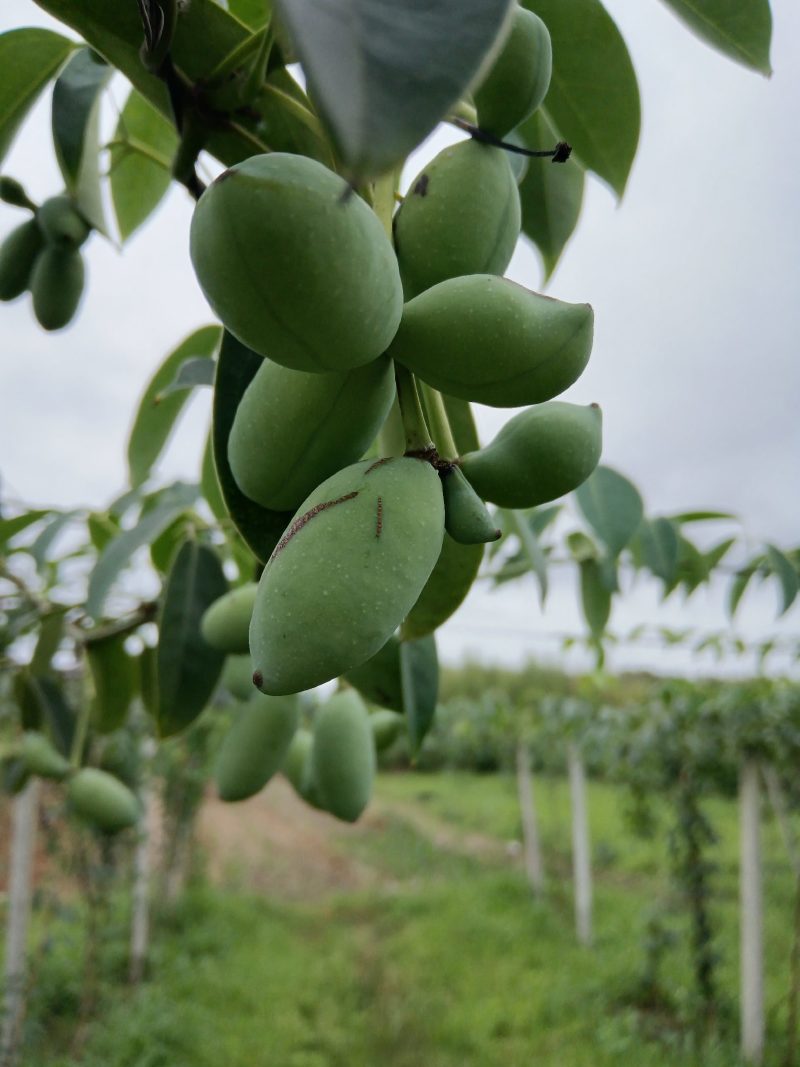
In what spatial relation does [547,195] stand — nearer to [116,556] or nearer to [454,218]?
[454,218]

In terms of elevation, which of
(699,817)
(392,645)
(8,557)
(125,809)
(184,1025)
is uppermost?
(392,645)

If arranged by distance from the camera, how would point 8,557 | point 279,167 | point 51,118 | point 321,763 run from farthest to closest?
point 8,557, point 321,763, point 51,118, point 279,167

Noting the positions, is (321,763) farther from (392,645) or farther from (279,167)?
(279,167)

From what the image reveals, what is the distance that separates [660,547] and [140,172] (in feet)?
2.62

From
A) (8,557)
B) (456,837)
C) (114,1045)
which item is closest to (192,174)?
(8,557)

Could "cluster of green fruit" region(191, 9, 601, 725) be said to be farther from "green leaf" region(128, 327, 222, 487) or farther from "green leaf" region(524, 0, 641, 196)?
"green leaf" region(128, 327, 222, 487)

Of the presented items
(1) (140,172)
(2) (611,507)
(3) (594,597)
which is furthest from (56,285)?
(3) (594,597)

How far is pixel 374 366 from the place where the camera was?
43cm

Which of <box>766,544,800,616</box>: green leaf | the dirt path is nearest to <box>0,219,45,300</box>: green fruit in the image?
<box>766,544,800,616</box>: green leaf

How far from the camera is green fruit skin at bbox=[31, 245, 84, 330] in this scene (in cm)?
76

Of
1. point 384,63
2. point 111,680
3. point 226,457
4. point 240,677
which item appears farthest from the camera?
point 111,680

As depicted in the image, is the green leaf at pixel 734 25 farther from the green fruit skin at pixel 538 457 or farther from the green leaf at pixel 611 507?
the green leaf at pixel 611 507

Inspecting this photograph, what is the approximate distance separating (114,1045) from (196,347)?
3732mm

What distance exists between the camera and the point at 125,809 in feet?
4.06
